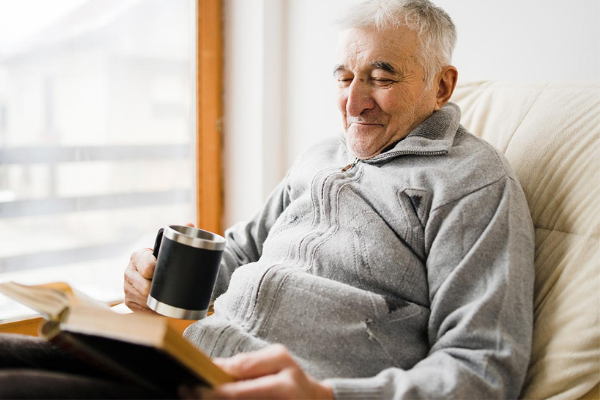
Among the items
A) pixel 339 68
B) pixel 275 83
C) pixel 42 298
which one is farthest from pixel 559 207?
pixel 275 83

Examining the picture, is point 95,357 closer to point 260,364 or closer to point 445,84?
point 260,364

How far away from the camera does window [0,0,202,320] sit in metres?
1.79

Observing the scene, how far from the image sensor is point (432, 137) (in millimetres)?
1147

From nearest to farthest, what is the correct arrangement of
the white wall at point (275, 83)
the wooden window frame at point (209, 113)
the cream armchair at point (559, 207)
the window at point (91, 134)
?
the cream armchair at point (559, 207) < the window at point (91, 134) < the white wall at point (275, 83) < the wooden window frame at point (209, 113)

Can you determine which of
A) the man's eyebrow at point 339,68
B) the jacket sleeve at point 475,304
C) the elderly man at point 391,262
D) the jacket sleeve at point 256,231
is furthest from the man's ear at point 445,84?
the jacket sleeve at point 256,231

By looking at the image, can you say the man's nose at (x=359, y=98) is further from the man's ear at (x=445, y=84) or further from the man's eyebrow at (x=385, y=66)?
the man's ear at (x=445, y=84)

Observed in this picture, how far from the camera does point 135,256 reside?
48.7 inches

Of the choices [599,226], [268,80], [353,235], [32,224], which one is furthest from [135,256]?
[268,80]

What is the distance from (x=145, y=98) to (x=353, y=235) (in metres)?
1.28

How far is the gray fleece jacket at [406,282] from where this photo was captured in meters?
0.87

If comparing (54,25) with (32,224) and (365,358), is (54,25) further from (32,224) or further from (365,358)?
(365,358)

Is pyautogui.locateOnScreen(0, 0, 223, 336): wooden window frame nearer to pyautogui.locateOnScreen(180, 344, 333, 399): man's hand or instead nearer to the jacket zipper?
the jacket zipper

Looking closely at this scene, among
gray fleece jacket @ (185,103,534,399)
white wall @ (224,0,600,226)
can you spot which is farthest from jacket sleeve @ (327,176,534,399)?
white wall @ (224,0,600,226)

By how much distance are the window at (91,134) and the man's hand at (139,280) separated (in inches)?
31.2
